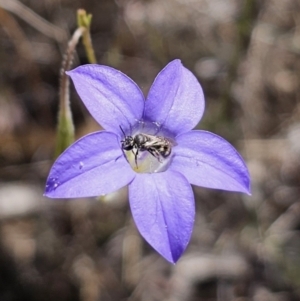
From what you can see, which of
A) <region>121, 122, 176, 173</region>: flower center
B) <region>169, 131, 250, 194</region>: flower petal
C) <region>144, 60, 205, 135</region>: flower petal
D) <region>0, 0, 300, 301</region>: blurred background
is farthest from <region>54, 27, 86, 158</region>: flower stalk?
<region>0, 0, 300, 301</region>: blurred background

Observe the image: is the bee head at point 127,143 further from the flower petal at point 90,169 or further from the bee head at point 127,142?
the flower petal at point 90,169

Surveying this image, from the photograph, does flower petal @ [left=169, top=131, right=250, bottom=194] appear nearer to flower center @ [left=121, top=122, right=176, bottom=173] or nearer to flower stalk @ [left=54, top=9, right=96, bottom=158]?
flower center @ [left=121, top=122, right=176, bottom=173]

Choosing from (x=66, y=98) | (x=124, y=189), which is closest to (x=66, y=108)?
(x=66, y=98)

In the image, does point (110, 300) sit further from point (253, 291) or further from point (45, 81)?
point (45, 81)

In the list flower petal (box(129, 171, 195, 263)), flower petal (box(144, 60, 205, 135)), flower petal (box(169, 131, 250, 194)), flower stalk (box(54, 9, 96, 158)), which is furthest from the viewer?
flower stalk (box(54, 9, 96, 158))

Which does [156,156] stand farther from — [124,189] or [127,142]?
[124,189]

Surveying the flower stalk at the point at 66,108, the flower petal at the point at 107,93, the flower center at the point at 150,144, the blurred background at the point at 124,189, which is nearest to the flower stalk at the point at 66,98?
the flower stalk at the point at 66,108
